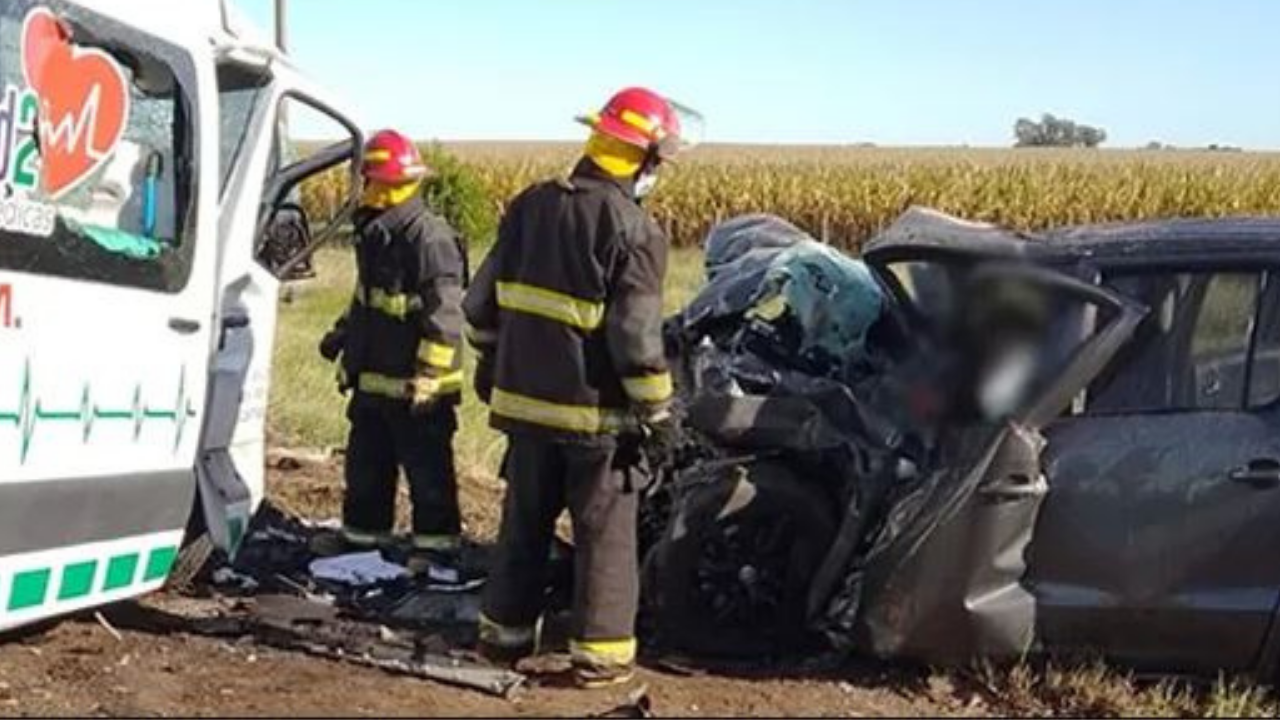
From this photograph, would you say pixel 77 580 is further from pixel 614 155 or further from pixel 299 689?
pixel 614 155

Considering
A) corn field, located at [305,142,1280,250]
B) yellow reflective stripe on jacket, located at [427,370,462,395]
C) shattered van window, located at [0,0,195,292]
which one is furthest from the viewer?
corn field, located at [305,142,1280,250]

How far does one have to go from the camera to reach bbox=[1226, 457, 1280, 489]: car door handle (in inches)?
218

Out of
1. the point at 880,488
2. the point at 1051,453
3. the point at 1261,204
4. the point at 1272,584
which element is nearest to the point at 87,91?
the point at 880,488

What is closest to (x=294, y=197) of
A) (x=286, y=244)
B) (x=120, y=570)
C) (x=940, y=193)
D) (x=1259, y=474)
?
(x=286, y=244)

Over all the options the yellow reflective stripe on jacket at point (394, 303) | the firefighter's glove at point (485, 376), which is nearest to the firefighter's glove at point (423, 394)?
the yellow reflective stripe on jacket at point (394, 303)

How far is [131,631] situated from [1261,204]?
1298 inches

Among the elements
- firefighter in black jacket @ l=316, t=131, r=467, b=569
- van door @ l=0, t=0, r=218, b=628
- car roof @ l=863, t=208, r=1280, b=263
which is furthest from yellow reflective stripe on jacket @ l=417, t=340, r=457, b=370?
car roof @ l=863, t=208, r=1280, b=263

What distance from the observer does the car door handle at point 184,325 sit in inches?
228

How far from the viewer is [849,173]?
135 feet

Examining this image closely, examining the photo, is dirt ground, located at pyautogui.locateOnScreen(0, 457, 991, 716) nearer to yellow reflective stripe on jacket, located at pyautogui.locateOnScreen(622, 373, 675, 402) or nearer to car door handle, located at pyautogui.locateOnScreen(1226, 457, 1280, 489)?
yellow reflective stripe on jacket, located at pyautogui.locateOnScreen(622, 373, 675, 402)

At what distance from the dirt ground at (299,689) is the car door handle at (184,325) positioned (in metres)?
1.09

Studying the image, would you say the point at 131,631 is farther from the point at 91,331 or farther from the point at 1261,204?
the point at 1261,204

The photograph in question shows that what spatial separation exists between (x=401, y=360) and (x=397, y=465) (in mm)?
557

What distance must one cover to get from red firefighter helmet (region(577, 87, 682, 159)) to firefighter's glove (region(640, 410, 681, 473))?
871 millimetres
